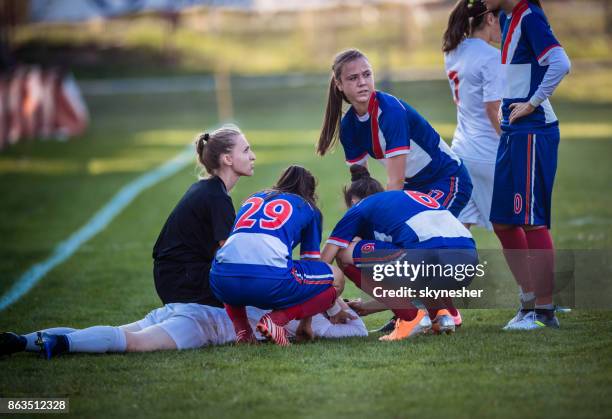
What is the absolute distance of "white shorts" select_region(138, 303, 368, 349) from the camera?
5.63 m

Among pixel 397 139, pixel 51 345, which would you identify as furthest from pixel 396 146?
pixel 51 345

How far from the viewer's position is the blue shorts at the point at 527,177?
5.81m

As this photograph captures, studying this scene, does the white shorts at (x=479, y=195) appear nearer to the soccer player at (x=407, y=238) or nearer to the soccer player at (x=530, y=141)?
the soccer player at (x=530, y=141)

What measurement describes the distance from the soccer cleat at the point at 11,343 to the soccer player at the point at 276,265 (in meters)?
1.08

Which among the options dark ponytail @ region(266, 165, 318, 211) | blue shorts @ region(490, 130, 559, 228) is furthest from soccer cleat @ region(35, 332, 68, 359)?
blue shorts @ region(490, 130, 559, 228)

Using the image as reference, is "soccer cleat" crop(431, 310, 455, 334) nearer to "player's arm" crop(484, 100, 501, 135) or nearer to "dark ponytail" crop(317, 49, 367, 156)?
"dark ponytail" crop(317, 49, 367, 156)

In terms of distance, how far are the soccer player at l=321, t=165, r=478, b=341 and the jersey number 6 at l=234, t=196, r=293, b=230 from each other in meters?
0.35

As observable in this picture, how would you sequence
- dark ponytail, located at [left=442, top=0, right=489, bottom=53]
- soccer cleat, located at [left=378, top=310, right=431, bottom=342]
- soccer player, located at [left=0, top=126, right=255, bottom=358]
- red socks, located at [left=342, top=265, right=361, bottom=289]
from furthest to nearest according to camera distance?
1. dark ponytail, located at [left=442, top=0, right=489, bottom=53]
2. red socks, located at [left=342, top=265, right=361, bottom=289]
3. soccer cleat, located at [left=378, top=310, right=431, bottom=342]
4. soccer player, located at [left=0, top=126, right=255, bottom=358]

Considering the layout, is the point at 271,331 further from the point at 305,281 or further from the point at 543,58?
the point at 543,58

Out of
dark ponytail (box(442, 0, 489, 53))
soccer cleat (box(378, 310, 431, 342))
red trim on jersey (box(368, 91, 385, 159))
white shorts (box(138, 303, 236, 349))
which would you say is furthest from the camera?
dark ponytail (box(442, 0, 489, 53))

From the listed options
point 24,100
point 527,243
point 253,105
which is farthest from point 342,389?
point 253,105

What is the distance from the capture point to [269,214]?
5582 millimetres

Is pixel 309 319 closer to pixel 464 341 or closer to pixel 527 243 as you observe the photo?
pixel 464 341

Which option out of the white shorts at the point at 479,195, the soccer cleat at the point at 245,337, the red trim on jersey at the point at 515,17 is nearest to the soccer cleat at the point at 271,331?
the soccer cleat at the point at 245,337
